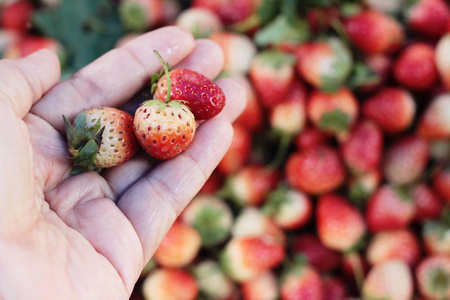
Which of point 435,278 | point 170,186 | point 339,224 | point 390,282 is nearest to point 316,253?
point 339,224

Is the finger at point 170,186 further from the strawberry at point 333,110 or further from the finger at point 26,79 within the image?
the strawberry at point 333,110

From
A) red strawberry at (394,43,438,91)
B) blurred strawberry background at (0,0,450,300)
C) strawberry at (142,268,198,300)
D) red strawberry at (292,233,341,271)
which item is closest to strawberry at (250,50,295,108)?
blurred strawberry background at (0,0,450,300)

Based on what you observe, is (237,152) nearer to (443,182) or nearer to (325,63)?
(325,63)

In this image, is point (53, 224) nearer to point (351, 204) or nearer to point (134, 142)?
point (134, 142)

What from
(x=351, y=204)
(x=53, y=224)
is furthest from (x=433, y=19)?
(x=53, y=224)

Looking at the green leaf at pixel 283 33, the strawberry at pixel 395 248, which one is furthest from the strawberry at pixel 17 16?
the strawberry at pixel 395 248

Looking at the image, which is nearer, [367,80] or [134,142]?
[134,142]
